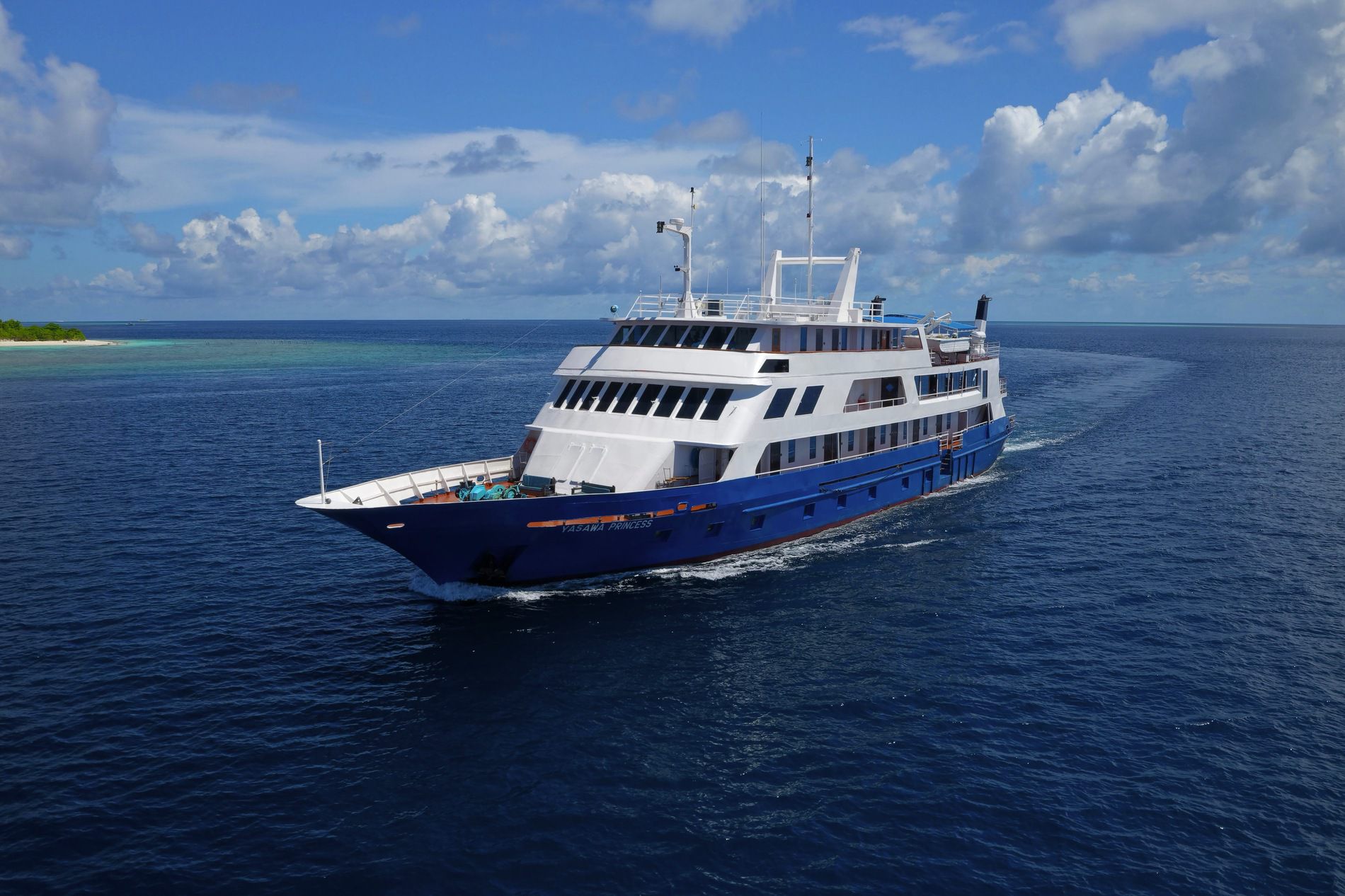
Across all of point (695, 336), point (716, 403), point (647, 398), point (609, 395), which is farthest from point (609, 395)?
point (716, 403)

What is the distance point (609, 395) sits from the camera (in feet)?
113

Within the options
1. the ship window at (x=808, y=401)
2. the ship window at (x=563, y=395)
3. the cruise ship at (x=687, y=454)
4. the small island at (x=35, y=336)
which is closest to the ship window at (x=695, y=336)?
the cruise ship at (x=687, y=454)

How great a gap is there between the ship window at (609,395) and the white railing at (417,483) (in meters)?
4.24

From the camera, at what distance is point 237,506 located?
41594mm

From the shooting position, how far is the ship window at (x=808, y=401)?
34625 millimetres

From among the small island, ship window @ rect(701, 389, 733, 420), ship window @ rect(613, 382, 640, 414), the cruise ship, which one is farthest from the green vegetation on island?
ship window @ rect(701, 389, 733, 420)

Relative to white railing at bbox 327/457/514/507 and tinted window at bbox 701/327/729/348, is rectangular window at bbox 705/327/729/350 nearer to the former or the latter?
tinted window at bbox 701/327/729/348

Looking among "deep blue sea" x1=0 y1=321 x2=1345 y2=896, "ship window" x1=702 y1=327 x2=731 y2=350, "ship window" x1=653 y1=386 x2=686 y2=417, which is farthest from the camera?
"ship window" x1=702 y1=327 x2=731 y2=350

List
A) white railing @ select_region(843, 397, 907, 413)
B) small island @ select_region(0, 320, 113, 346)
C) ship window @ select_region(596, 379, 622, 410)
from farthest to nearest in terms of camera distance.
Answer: small island @ select_region(0, 320, 113, 346) → white railing @ select_region(843, 397, 907, 413) → ship window @ select_region(596, 379, 622, 410)

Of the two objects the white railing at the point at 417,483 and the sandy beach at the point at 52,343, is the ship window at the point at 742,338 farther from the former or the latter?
the sandy beach at the point at 52,343

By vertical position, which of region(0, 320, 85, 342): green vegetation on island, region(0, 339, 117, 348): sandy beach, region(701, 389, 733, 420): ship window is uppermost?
region(0, 320, 85, 342): green vegetation on island

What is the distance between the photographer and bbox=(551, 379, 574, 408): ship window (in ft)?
116

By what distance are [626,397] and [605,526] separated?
726cm

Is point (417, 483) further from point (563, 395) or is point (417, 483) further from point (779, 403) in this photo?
point (779, 403)
